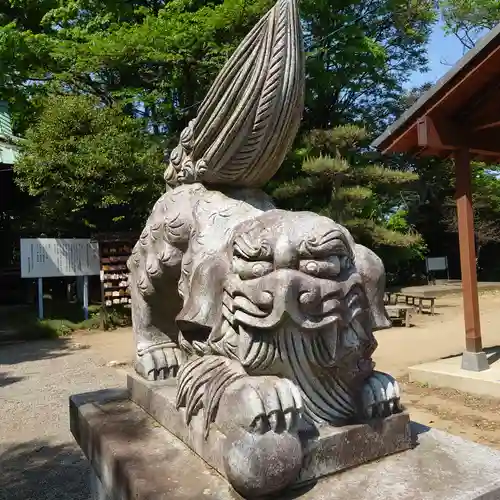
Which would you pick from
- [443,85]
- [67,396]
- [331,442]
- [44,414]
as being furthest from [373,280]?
[67,396]

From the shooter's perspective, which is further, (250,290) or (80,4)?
(80,4)

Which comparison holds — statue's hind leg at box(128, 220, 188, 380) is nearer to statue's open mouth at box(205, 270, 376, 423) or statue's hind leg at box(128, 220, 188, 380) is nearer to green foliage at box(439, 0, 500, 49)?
statue's open mouth at box(205, 270, 376, 423)

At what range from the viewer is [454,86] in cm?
493

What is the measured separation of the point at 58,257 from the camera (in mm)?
10164

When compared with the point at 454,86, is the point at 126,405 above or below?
Result: below

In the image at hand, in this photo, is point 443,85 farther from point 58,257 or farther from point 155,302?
point 58,257

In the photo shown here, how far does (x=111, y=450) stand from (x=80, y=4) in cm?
1275

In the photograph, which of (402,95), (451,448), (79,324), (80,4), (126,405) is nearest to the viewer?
(451,448)

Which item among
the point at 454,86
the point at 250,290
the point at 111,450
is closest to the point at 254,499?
the point at 250,290

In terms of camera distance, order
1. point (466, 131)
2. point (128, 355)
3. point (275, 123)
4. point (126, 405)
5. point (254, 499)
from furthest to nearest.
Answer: point (128, 355), point (466, 131), point (126, 405), point (275, 123), point (254, 499)

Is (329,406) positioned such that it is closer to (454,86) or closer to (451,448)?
(451,448)

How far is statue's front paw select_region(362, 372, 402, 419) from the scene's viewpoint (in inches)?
59.0

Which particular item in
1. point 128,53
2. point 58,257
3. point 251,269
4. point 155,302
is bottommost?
point 155,302

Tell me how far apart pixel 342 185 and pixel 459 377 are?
6353 millimetres
